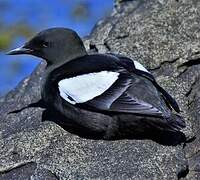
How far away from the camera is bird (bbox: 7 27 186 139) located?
5.67 metres

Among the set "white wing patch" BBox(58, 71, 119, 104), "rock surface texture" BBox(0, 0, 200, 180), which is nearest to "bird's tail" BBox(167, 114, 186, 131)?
"rock surface texture" BBox(0, 0, 200, 180)

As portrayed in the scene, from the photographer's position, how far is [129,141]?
586cm

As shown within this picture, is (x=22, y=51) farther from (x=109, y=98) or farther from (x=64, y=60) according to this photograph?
(x=109, y=98)

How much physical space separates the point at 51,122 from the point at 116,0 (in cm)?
390

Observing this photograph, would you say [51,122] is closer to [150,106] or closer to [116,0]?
[150,106]

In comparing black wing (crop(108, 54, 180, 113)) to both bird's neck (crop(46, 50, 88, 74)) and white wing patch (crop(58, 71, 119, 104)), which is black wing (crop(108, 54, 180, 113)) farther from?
bird's neck (crop(46, 50, 88, 74))

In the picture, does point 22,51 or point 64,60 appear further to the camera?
point 22,51

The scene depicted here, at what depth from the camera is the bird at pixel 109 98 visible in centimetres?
567

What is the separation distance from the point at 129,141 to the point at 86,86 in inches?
22.4

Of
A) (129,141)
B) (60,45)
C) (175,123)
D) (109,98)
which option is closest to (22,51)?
(60,45)

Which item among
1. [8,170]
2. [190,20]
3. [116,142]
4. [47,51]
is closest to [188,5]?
[190,20]

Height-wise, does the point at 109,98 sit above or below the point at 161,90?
above

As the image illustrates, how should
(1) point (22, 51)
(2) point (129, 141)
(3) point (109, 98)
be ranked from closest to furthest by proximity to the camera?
(3) point (109, 98) < (2) point (129, 141) < (1) point (22, 51)

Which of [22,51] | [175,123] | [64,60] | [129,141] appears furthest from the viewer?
[22,51]
